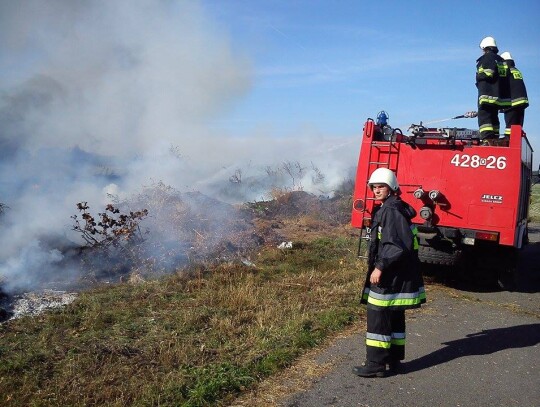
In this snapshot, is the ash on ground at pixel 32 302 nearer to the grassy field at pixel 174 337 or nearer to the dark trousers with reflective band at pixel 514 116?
the grassy field at pixel 174 337

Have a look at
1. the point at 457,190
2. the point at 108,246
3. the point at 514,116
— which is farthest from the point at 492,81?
the point at 108,246

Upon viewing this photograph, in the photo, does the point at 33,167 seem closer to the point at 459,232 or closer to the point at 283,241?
the point at 283,241

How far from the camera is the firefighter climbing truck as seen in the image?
6510mm

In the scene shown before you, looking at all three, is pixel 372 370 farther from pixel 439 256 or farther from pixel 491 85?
pixel 491 85

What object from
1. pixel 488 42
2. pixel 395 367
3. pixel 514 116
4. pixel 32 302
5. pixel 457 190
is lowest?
pixel 32 302

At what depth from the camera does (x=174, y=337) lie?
4602mm

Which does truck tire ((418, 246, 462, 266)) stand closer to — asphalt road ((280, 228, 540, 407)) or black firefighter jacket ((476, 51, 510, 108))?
asphalt road ((280, 228, 540, 407))

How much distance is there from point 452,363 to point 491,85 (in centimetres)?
552

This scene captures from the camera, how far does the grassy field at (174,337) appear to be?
Result: 3.53m

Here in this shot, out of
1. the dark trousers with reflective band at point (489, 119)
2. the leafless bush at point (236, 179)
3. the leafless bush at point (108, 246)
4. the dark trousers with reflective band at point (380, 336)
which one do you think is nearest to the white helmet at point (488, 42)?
the dark trousers with reflective band at point (489, 119)

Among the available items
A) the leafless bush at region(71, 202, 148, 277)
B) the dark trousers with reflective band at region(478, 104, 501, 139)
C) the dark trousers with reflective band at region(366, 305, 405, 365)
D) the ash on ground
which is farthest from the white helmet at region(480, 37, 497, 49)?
the ash on ground

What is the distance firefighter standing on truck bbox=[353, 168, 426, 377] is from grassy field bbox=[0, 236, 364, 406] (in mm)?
881

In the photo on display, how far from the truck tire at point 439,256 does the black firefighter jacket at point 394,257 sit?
3.28 metres

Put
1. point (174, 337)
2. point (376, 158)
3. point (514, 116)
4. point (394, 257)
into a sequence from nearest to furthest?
point (394, 257), point (174, 337), point (376, 158), point (514, 116)
